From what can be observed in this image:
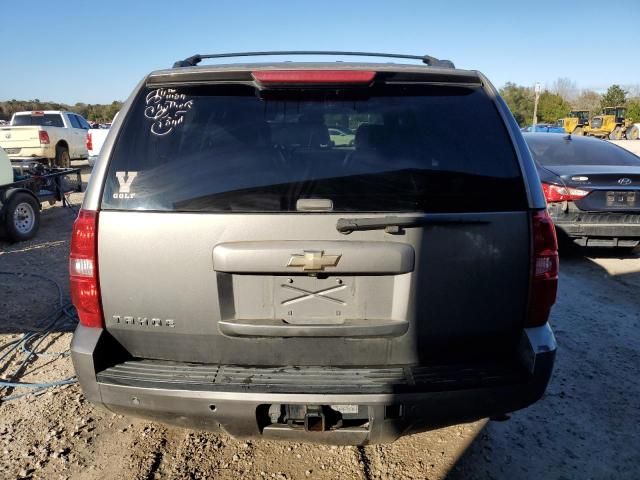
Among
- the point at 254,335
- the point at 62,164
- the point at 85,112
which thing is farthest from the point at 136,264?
the point at 85,112

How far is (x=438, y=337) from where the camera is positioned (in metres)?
2.05

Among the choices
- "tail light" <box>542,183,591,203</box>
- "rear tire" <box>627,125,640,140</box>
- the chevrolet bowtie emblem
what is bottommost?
"rear tire" <box>627,125,640,140</box>

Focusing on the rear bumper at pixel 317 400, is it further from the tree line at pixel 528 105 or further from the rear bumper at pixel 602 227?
the tree line at pixel 528 105

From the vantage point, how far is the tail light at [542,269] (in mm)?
2066

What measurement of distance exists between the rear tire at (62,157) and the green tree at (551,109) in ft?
180

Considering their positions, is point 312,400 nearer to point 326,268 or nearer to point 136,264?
point 326,268

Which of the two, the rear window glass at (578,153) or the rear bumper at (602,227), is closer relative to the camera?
the rear bumper at (602,227)

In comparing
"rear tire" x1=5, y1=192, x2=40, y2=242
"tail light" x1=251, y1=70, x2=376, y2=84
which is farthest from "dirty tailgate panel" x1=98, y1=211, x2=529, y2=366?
"rear tire" x1=5, y1=192, x2=40, y2=242

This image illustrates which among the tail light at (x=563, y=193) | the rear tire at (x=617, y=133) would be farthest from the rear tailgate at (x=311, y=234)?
the rear tire at (x=617, y=133)

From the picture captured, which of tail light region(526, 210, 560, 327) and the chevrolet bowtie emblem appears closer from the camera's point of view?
the chevrolet bowtie emblem

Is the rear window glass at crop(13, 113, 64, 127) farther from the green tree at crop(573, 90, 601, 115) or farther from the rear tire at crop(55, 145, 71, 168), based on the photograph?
the green tree at crop(573, 90, 601, 115)

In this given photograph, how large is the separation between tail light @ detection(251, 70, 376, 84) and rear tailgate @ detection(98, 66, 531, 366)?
0.03 metres

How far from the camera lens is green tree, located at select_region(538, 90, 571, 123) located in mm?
56531

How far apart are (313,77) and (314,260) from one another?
79cm
